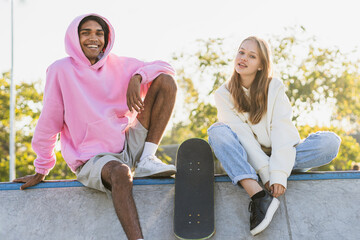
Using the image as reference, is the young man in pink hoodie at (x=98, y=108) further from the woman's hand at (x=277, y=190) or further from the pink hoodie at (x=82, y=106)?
the woman's hand at (x=277, y=190)

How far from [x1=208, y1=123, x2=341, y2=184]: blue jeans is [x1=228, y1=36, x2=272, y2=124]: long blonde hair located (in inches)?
9.4

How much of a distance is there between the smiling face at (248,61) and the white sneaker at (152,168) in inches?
38.2

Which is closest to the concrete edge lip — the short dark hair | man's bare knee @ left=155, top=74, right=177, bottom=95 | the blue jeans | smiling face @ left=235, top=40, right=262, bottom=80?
the blue jeans

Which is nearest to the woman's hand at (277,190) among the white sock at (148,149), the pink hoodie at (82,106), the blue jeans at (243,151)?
the blue jeans at (243,151)

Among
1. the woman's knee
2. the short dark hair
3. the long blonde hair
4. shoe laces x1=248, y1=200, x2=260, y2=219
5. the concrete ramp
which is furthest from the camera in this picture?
the short dark hair

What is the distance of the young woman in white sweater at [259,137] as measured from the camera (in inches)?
128

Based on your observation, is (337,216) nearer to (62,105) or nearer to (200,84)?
(62,105)

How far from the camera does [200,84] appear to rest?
1248cm

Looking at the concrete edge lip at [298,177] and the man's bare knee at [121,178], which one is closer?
the man's bare knee at [121,178]

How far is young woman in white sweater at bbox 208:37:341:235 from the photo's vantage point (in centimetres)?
325

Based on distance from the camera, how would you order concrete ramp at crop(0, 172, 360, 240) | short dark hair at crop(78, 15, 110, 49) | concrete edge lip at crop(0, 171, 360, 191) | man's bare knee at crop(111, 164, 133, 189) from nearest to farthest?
man's bare knee at crop(111, 164, 133, 189) < concrete ramp at crop(0, 172, 360, 240) < concrete edge lip at crop(0, 171, 360, 191) < short dark hair at crop(78, 15, 110, 49)

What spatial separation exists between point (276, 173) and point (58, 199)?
161 centimetres

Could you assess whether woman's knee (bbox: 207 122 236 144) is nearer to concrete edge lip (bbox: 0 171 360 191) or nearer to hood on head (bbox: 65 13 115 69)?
concrete edge lip (bbox: 0 171 360 191)

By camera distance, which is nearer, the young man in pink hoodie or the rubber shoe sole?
the rubber shoe sole
